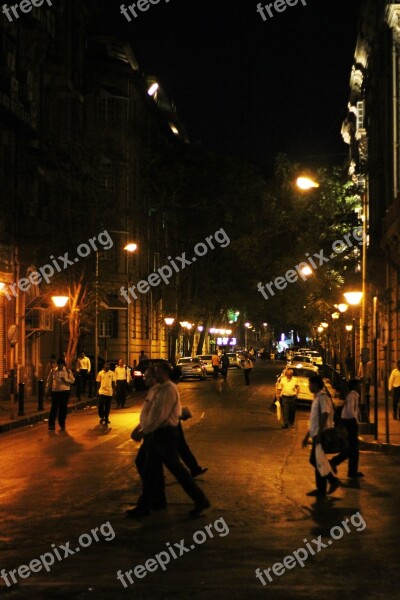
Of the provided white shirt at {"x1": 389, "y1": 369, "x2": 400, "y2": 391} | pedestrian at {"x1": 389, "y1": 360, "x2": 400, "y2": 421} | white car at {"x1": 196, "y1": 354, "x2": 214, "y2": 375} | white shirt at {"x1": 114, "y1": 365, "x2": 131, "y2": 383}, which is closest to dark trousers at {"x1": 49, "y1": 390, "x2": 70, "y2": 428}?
white shirt at {"x1": 114, "y1": 365, "x2": 131, "y2": 383}

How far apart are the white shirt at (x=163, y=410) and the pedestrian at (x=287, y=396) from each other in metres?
13.3

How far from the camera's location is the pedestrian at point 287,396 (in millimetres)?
24688

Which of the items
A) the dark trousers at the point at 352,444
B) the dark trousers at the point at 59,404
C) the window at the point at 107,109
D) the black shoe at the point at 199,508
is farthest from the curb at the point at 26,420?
the window at the point at 107,109

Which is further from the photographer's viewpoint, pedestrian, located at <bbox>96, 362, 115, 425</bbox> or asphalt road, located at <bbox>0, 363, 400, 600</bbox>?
pedestrian, located at <bbox>96, 362, 115, 425</bbox>

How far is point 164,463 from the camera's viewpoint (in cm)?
1123

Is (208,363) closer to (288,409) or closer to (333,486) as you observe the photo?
(288,409)

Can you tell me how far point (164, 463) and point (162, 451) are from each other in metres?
0.16

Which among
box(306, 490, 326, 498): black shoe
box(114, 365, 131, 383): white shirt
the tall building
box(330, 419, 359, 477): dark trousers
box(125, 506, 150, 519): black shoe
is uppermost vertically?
the tall building

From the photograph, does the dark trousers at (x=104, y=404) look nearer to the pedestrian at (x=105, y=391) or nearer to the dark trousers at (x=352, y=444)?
the pedestrian at (x=105, y=391)

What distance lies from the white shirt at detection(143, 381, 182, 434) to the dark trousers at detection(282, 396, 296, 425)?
13.5m

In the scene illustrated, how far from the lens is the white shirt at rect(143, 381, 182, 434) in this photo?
37.0ft

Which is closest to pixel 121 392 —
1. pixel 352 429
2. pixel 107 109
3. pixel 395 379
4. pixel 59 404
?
pixel 59 404

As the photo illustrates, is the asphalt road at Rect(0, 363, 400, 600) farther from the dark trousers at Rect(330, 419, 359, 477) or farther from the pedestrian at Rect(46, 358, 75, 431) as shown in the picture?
the pedestrian at Rect(46, 358, 75, 431)

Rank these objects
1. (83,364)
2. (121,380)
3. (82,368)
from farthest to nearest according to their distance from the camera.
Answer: (83,364) → (82,368) → (121,380)
